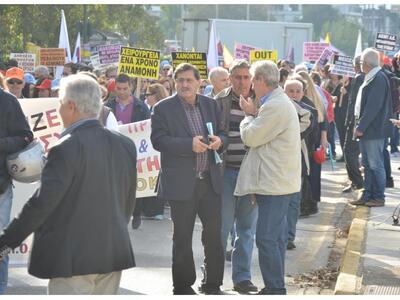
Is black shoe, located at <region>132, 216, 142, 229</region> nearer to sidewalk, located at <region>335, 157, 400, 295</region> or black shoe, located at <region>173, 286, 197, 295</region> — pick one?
sidewalk, located at <region>335, 157, 400, 295</region>

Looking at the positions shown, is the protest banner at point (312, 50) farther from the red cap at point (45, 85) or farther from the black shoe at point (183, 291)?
the black shoe at point (183, 291)

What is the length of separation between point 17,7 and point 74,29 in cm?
582

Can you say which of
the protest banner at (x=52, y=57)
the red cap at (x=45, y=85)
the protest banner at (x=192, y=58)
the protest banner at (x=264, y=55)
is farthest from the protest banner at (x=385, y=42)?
the red cap at (x=45, y=85)

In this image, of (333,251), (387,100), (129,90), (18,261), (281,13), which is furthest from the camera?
(281,13)

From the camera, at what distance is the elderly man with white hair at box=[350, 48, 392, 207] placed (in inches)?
541

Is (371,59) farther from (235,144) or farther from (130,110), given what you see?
(235,144)

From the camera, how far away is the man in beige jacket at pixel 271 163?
26.4 feet

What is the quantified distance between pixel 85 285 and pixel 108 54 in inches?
560

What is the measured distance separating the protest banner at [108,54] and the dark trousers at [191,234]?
1148 cm

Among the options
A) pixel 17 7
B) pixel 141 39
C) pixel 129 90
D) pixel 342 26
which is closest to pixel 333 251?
pixel 129 90

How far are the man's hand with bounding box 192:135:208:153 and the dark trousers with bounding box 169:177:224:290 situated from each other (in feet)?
0.94

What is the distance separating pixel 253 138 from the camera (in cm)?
809

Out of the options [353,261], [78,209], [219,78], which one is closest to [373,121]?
[219,78]

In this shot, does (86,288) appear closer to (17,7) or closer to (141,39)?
(17,7)
